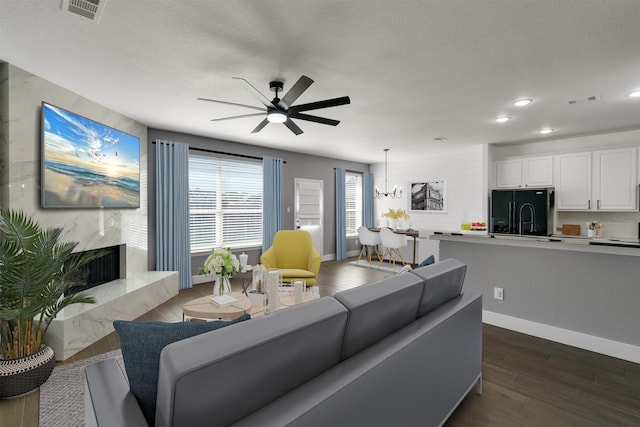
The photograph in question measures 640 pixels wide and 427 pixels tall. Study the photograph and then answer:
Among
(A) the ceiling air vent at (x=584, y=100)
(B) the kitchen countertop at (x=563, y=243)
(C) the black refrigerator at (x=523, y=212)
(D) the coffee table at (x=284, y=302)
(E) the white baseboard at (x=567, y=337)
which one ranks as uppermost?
(A) the ceiling air vent at (x=584, y=100)

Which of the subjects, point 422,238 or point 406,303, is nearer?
point 406,303

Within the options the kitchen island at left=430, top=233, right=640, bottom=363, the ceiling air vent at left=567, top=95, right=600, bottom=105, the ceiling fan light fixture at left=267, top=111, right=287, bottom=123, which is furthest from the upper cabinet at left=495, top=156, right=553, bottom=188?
the ceiling fan light fixture at left=267, top=111, right=287, bottom=123

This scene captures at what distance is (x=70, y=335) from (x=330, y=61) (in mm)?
3341

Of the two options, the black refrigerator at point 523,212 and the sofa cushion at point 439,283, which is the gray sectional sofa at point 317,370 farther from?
the black refrigerator at point 523,212

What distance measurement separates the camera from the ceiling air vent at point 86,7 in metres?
1.85

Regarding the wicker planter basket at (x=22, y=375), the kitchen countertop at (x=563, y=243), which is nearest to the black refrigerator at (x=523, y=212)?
the kitchen countertop at (x=563, y=243)

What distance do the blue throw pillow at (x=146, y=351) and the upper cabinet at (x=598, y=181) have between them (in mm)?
6344

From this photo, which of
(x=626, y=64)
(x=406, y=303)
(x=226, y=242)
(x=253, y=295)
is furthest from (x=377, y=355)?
(x=226, y=242)

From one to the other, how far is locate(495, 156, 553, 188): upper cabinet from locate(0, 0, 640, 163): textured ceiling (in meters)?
1.42

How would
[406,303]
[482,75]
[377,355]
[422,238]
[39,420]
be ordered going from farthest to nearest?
[422,238] → [482,75] → [39,420] → [406,303] → [377,355]

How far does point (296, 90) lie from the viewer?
2.52 metres

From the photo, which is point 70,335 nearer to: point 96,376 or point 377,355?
point 96,376

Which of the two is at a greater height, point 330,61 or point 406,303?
point 330,61

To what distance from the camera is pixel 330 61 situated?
8.73 ft
